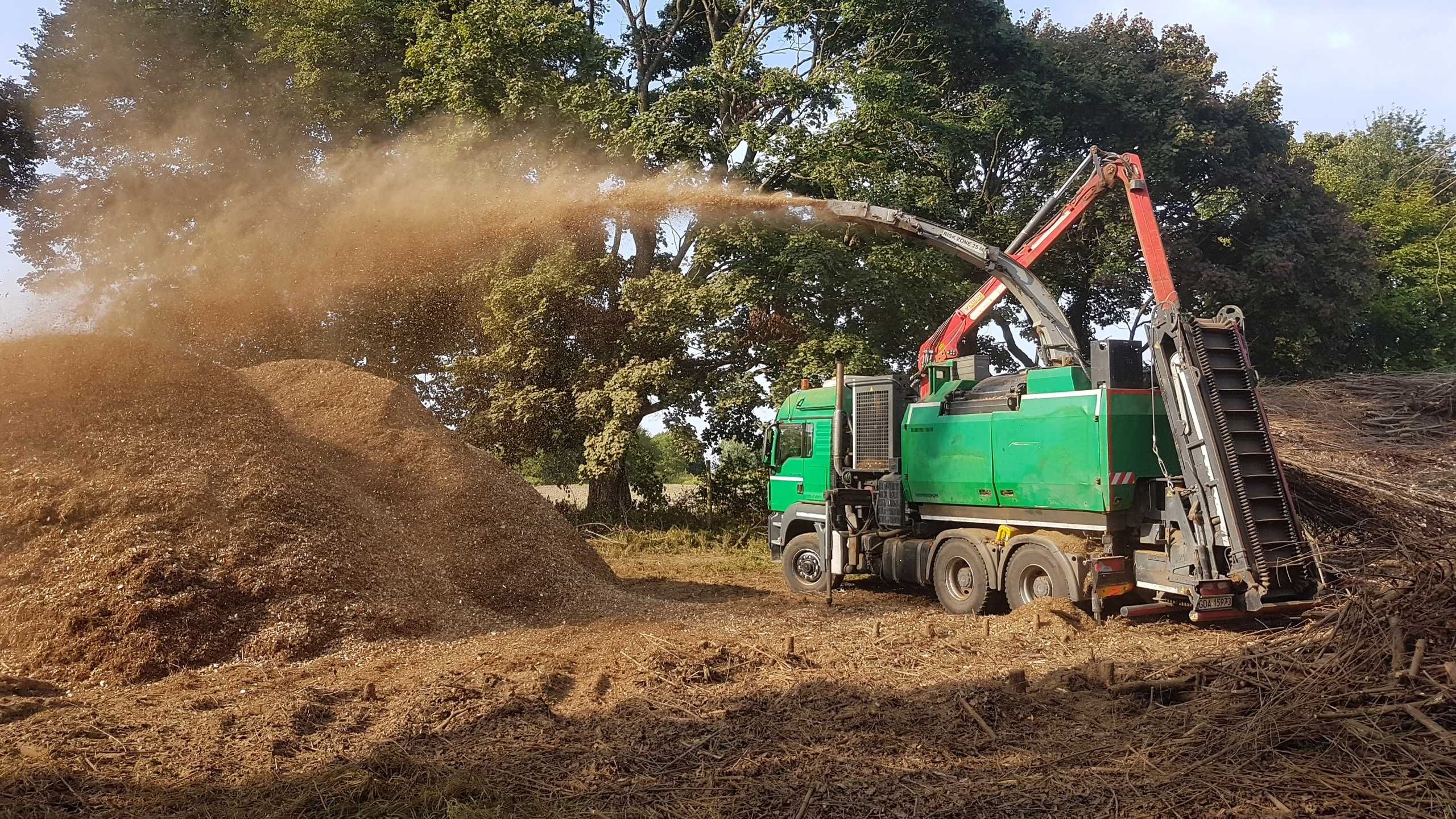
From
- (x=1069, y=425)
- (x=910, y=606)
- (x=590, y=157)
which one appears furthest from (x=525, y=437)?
(x=1069, y=425)

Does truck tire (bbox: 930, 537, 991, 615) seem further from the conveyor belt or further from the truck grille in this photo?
the conveyor belt

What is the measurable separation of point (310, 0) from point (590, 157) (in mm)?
8644

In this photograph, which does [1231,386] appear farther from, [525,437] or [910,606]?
[525,437]

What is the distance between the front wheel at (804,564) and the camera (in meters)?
14.2

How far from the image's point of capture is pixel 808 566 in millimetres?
14414

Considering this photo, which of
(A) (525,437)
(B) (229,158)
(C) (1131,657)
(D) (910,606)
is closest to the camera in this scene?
(C) (1131,657)

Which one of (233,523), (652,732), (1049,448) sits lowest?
(652,732)

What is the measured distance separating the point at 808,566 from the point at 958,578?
2993mm

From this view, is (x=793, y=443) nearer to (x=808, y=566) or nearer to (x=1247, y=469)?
(x=808, y=566)

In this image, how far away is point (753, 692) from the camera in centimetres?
734

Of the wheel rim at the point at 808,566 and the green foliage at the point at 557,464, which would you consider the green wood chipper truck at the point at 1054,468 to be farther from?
the green foliage at the point at 557,464

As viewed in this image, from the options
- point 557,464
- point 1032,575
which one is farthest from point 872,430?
point 557,464

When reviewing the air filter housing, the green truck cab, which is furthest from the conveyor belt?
the air filter housing

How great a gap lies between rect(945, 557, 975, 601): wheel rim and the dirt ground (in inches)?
82.8
